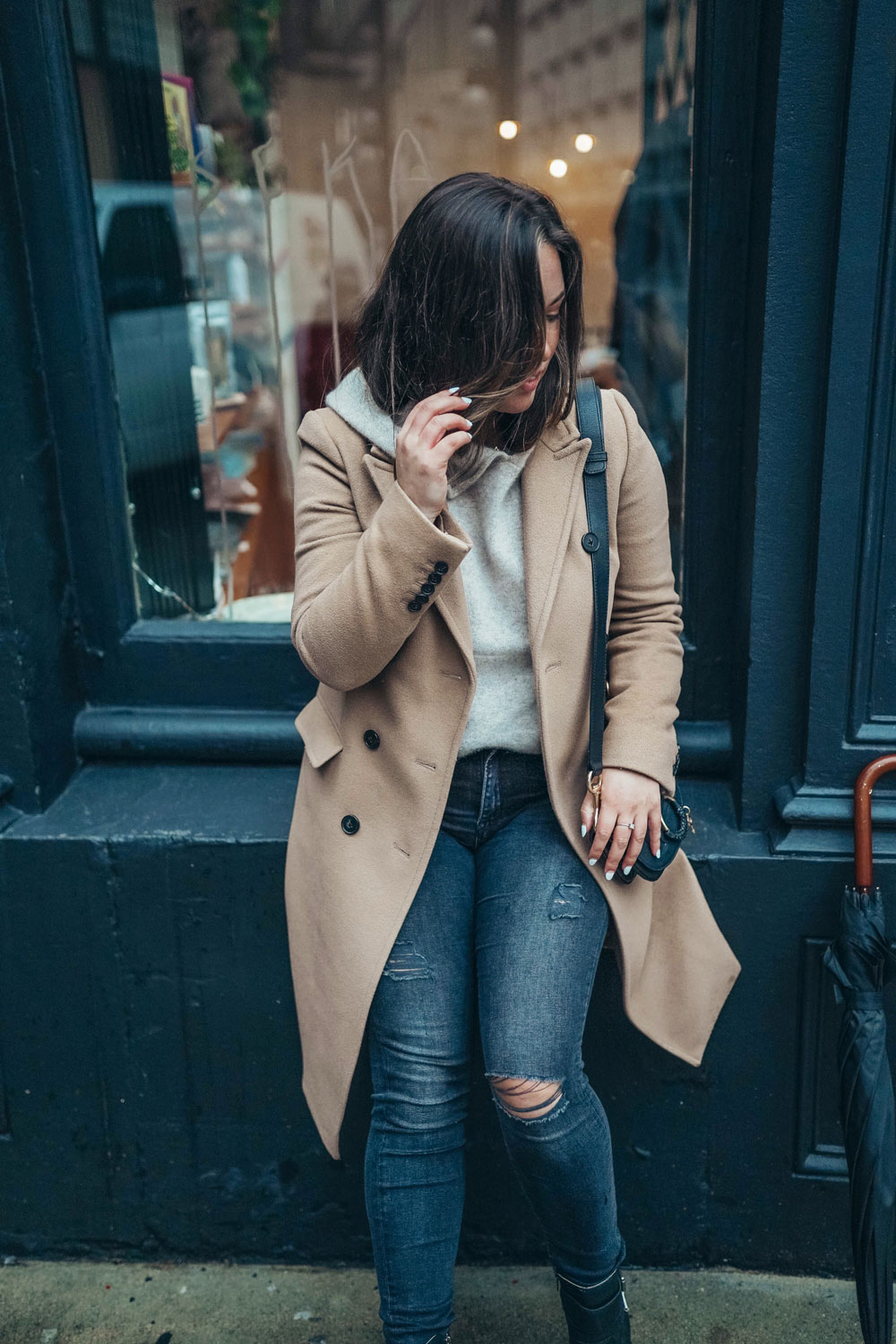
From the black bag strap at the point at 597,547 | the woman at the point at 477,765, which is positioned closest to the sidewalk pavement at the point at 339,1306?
the woman at the point at 477,765

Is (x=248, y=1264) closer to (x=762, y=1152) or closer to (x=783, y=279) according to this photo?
(x=762, y=1152)

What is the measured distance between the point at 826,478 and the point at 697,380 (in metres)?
0.37

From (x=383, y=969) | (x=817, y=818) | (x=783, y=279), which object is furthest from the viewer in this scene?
(x=817, y=818)

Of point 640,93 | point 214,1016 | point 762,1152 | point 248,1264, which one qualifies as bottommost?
point 248,1264

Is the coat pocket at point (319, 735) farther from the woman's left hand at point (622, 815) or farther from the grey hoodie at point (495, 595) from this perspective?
the woman's left hand at point (622, 815)

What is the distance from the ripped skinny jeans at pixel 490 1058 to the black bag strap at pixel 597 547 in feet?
0.40

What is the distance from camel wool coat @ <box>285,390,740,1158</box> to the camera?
6.08 feet

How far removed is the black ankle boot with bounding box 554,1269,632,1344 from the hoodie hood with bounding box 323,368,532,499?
52.6 inches

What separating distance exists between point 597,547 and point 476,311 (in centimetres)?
42

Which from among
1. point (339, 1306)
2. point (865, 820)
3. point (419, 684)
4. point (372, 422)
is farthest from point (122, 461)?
point (339, 1306)

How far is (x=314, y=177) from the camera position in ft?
8.51

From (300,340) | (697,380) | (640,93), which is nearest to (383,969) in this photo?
(697,380)

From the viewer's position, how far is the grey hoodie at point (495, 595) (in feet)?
6.26

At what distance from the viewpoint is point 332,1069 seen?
78.9 inches
